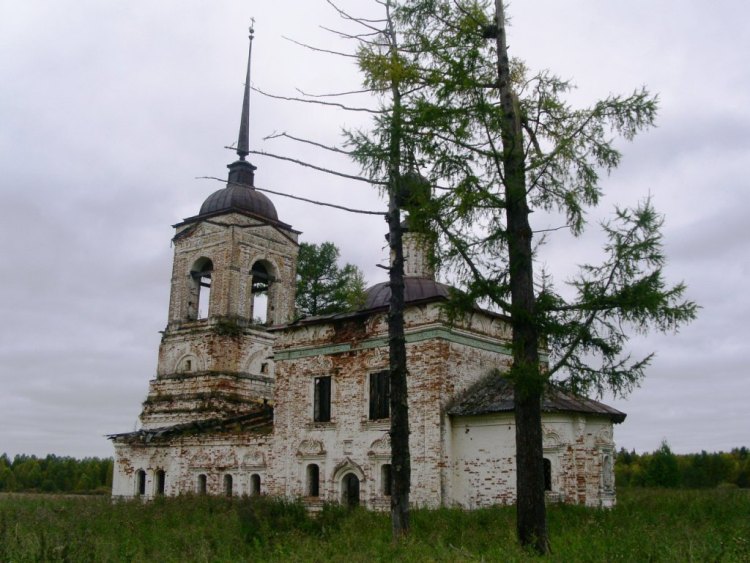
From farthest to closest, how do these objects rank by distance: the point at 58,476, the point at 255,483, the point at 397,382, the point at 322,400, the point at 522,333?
the point at 58,476 < the point at 255,483 < the point at 322,400 < the point at 397,382 < the point at 522,333

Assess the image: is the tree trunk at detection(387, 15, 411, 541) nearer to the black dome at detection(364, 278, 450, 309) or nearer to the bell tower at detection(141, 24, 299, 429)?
the black dome at detection(364, 278, 450, 309)

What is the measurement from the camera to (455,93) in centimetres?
953

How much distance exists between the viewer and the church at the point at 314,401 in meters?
17.3

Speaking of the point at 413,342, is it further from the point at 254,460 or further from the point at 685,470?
the point at 685,470

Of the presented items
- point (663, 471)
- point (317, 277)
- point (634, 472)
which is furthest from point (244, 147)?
point (634, 472)

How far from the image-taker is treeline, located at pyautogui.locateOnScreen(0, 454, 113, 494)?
4431cm

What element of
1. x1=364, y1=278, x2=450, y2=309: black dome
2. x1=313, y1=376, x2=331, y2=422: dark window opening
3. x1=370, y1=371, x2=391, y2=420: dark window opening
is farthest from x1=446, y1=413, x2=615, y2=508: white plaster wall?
x1=313, y1=376, x2=331, y2=422: dark window opening

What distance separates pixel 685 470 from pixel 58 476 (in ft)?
130

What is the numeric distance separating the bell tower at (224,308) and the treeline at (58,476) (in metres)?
20.0

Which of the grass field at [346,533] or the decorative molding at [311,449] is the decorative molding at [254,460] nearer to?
the decorative molding at [311,449]

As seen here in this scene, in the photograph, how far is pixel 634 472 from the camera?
4119cm

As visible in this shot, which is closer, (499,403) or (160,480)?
(499,403)

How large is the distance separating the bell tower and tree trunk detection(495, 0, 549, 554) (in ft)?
54.4

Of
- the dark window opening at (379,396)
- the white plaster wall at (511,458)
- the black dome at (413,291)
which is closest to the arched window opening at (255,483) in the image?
the dark window opening at (379,396)
